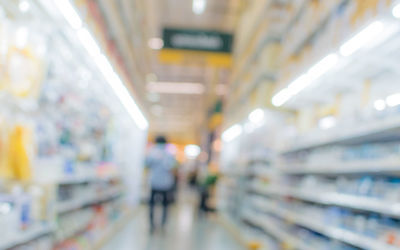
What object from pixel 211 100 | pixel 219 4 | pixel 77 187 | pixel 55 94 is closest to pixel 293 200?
pixel 77 187

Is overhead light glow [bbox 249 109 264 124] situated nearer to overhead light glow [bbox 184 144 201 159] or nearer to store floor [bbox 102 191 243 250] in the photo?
store floor [bbox 102 191 243 250]

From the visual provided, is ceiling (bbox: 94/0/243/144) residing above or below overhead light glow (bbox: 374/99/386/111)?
above

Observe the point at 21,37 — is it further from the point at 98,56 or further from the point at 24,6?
the point at 98,56

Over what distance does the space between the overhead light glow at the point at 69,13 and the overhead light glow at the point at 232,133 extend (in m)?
5.11

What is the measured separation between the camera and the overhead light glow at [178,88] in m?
16.7

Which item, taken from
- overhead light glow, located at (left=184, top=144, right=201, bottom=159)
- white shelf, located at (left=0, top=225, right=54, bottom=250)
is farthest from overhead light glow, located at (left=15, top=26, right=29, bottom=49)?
overhead light glow, located at (left=184, top=144, right=201, bottom=159)

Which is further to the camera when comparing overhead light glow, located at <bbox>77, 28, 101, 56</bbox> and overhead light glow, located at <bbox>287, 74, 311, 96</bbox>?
overhead light glow, located at <bbox>287, 74, 311, 96</bbox>

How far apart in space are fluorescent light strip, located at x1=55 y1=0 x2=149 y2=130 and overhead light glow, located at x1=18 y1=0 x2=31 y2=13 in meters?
0.27

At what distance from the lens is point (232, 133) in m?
8.67

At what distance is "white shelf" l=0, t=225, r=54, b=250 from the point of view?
2023mm

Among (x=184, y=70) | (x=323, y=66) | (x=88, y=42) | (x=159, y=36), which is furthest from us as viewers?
(x=184, y=70)

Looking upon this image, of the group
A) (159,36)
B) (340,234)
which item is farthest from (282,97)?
(159,36)

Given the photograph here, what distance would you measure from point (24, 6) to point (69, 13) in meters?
0.33

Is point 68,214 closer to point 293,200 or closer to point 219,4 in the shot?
point 293,200
